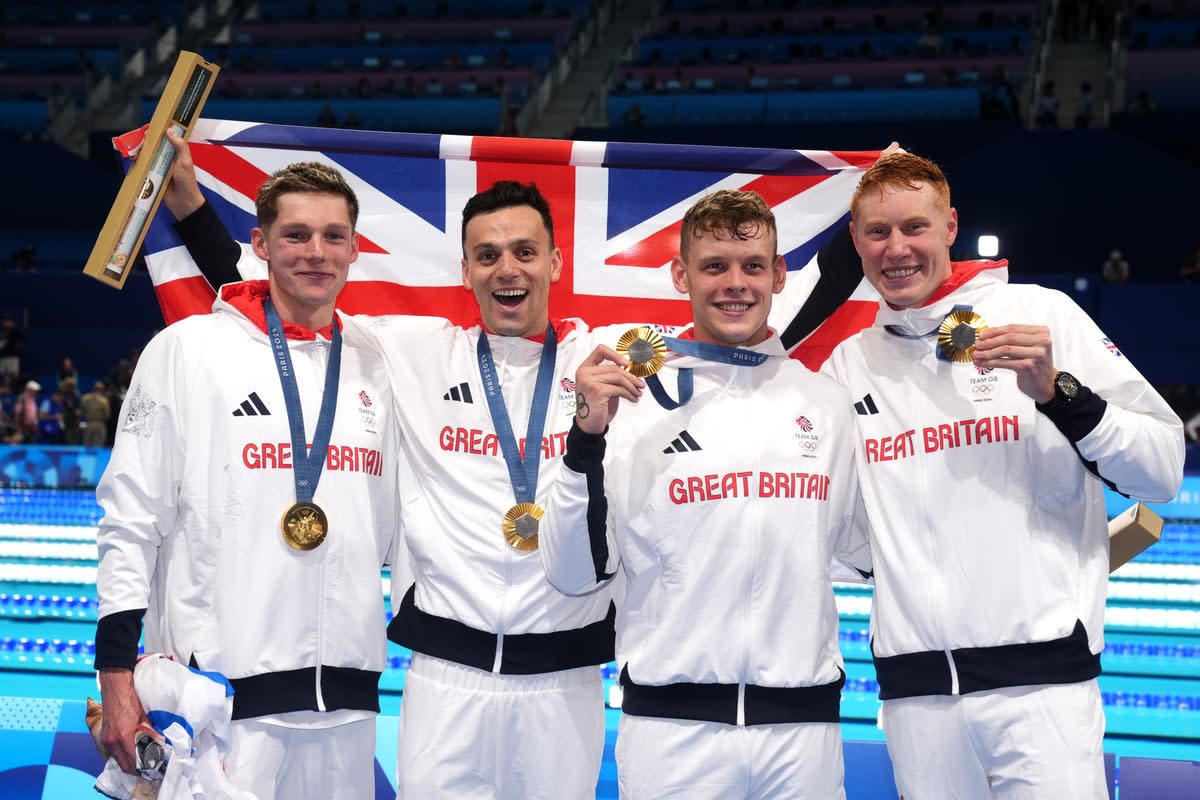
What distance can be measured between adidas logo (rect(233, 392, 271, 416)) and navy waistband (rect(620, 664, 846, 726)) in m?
1.11

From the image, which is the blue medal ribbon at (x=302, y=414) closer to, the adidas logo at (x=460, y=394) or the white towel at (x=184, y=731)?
the adidas logo at (x=460, y=394)

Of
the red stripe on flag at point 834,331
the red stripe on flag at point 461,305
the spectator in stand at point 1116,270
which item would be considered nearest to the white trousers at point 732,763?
the red stripe on flag at point 834,331

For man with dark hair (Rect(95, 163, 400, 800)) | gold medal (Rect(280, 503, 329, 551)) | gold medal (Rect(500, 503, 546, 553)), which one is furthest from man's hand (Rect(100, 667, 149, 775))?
gold medal (Rect(500, 503, 546, 553))

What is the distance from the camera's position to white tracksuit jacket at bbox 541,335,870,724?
256 centimetres

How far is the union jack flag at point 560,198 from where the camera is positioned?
372 cm

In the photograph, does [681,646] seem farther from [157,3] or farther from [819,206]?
[157,3]

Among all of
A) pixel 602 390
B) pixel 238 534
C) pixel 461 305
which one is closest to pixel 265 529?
pixel 238 534

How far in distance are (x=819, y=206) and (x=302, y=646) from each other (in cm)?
205

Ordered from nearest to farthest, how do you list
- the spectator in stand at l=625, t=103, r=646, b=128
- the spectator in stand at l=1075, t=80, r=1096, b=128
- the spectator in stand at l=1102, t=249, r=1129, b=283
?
the spectator in stand at l=1102, t=249, r=1129, b=283 → the spectator in stand at l=1075, t=80, r=1096, b=128 → the spectator in stand at l=625, t=103, r=646, b=128

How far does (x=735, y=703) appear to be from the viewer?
2.55 m

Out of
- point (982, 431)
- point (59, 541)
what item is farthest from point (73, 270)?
point (982, 431)

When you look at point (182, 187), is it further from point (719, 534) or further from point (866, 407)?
point (866, 407)

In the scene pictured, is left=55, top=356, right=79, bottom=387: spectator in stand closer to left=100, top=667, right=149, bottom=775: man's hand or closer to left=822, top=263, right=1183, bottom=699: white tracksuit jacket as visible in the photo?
left=100, top=667, right=149, bottom=775: man's hand

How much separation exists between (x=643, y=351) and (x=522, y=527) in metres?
0.56
